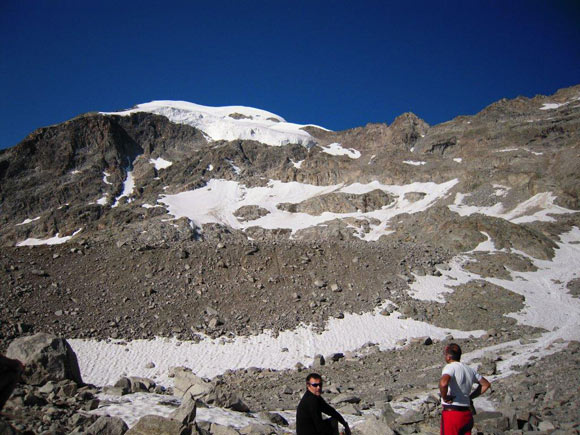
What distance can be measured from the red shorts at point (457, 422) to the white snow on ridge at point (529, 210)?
5801 centimetres

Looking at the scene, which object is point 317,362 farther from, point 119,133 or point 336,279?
point 119,133

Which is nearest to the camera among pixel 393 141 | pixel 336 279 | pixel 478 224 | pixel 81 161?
pixel 336 279

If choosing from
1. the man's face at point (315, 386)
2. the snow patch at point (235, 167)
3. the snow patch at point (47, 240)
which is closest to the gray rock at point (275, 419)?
the man's face at point (315, 386)

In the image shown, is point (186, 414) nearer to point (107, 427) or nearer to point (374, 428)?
point (107, 427)

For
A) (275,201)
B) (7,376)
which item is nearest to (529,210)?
(275,201)

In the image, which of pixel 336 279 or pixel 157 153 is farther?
pixel 157 153

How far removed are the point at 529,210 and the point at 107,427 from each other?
6816 centimetres

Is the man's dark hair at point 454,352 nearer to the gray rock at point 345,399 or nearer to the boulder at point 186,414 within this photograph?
the boulder at point 186,414

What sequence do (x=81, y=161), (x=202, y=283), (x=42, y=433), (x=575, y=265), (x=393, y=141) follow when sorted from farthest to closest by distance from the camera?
(x=393, y=141) → (x=81, y=161) → (x=575, y=265) → (x=202, y=283) → (x=42, y=433)

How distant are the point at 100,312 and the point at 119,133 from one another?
14161 centimetres

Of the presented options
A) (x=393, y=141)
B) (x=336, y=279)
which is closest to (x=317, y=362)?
(x=336, y=279)

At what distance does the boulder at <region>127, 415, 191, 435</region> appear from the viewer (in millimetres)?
7012

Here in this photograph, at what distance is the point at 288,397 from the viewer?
546 inches

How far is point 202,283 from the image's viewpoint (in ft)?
83.6
